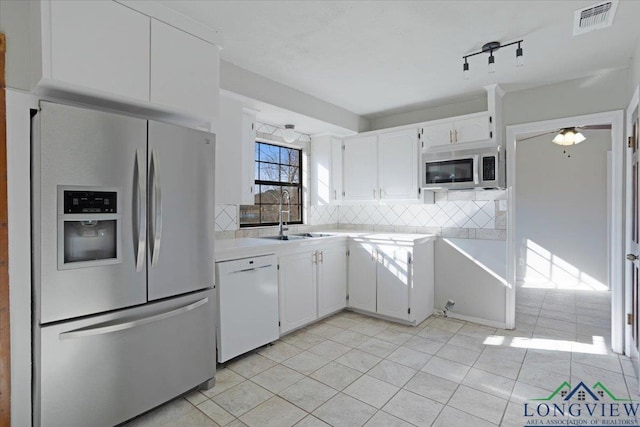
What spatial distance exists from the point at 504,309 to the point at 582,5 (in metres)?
2.74

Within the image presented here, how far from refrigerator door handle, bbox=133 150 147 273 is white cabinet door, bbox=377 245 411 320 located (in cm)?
246

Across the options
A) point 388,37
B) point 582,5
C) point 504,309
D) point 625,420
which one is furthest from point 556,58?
point 625,420

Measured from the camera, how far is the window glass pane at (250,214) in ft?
11.9

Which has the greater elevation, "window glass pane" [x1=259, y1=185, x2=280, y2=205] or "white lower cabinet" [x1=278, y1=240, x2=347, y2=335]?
"window glass pane" [x1=259, y1=185, x2=280, y2=205]

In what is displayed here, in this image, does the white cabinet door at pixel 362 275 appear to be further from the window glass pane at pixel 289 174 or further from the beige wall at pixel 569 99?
the beige wall at pixel 569 99

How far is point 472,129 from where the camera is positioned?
11.3ft

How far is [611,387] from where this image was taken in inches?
90.8

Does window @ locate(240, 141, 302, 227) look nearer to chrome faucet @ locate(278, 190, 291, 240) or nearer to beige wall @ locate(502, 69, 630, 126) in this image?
chrome faucet @ locate(278, 190, 291, 240)

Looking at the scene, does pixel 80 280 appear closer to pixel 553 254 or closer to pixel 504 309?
pixel 504 309

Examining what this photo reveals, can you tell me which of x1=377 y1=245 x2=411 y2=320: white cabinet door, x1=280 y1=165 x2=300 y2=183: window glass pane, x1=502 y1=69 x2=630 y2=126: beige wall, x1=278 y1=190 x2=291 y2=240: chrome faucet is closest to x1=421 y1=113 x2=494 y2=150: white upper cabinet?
x1=502 y1=69 x2=630 y2=126: beige wall

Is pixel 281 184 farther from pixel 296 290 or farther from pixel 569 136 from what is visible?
pixel 569 136

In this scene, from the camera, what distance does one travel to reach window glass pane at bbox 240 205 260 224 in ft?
11.9

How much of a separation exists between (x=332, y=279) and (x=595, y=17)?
9.91ft

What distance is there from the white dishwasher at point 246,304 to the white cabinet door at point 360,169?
5.63 feet
